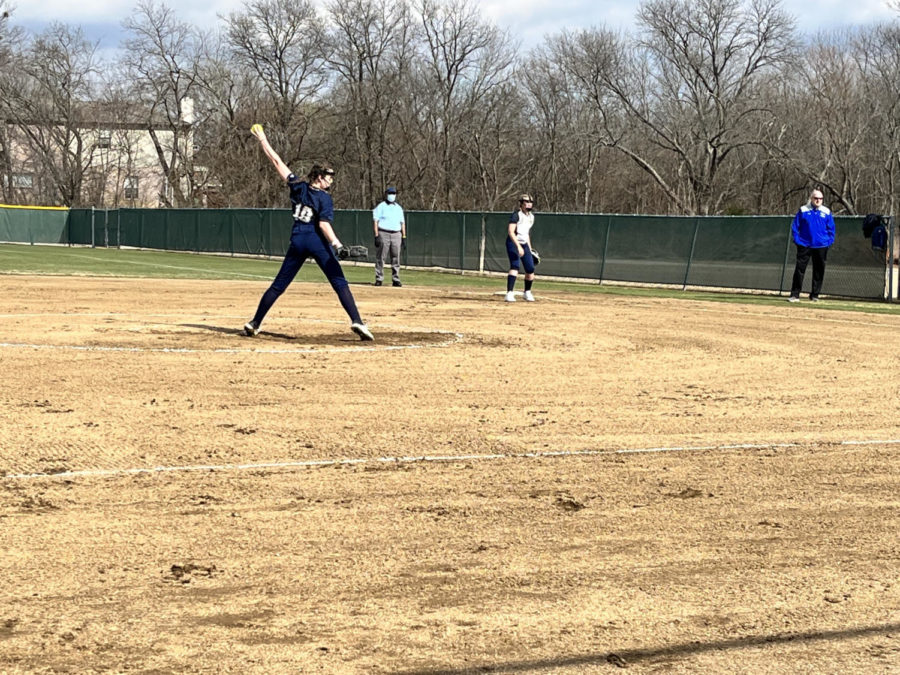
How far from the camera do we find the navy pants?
12086 mm

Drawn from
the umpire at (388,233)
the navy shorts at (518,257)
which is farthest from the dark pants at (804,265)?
the umpire at (388,233)

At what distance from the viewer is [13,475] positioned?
6215 millimetres

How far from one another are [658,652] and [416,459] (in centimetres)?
315

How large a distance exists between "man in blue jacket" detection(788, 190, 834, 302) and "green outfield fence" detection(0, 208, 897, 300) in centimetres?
144

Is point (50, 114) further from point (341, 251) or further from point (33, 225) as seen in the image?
point (341, 251)

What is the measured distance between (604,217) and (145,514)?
84.2 feet

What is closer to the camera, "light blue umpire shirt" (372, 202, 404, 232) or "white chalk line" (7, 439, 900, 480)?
"white chalk line" (7, 439, 900, 480)

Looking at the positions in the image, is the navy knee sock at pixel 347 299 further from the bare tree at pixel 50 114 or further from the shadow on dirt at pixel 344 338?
the bare tree at pixel 50 114

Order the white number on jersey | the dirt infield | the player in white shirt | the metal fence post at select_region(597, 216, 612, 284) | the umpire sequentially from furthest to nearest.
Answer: the metal fence post at select_region(597, 216, 612, 284) < the umpire < the player in white shirt < the white number on jersey < the dirt infield

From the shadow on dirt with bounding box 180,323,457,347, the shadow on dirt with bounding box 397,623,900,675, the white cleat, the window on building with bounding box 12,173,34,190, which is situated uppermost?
the window on building with bounding box 12,173,34,190

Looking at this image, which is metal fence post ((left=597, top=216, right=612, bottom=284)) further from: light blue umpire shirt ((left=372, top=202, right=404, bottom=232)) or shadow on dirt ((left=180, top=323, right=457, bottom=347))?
shadow on dirt ((left=180, top=323, right=457, bottom=347))

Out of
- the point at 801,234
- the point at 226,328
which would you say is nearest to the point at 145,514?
the point at 226,328

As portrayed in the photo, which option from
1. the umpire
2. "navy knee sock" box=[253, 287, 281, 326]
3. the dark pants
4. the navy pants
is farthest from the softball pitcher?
the dark pants

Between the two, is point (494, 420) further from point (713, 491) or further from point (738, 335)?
point (738, 335)
